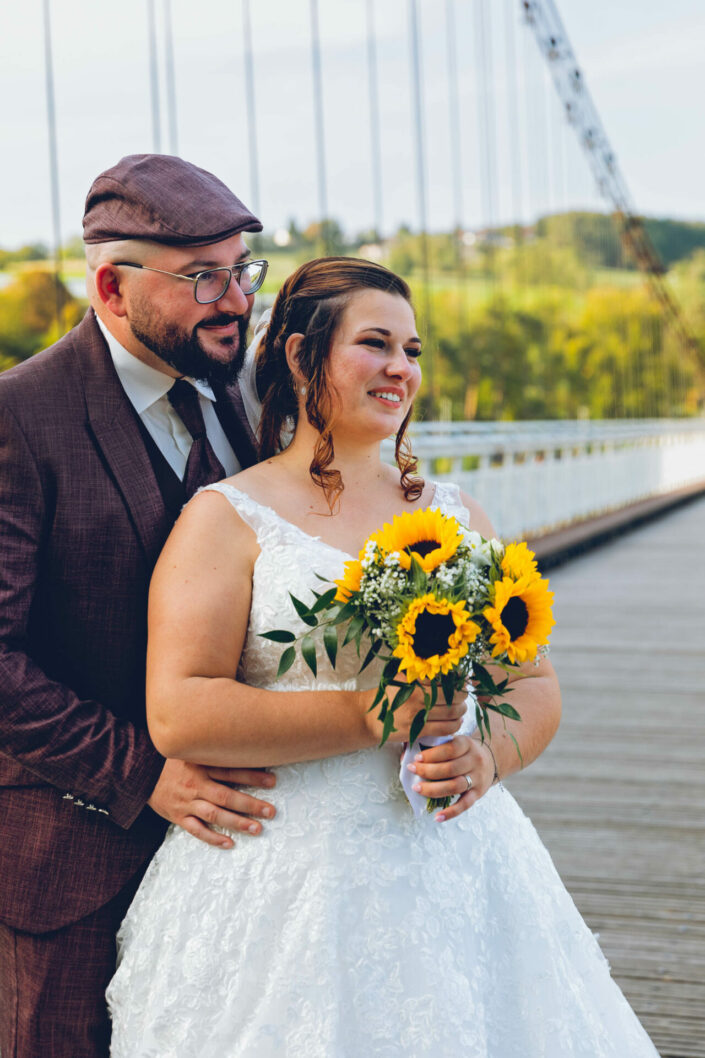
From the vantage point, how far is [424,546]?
4.09 feet

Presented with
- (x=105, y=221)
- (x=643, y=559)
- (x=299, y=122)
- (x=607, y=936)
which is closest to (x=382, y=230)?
(x=299, y=122)

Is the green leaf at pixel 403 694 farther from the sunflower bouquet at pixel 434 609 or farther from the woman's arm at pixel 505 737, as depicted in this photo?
the woman's arm at pixel 505 737

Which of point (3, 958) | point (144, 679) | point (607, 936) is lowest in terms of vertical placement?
point (607, 936)

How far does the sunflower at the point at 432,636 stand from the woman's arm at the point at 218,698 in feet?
0.32

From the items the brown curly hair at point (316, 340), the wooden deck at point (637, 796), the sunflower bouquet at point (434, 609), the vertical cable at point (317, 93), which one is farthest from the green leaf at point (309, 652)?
the vertical cable at point (317, 93)

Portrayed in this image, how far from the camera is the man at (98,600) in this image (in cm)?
133

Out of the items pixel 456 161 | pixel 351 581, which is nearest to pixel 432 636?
pixel 351 581

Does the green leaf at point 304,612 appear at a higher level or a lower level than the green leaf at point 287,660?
higher

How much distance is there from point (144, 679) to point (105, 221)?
0.52 m

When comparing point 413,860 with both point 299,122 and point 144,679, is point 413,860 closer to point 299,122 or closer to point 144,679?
point 144,679

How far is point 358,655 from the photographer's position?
4.42ft

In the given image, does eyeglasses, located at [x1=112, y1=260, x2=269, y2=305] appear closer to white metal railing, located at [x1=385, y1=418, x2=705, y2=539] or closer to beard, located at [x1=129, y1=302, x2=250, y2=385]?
beard, located at [x1=129, y1=302, x2=250, y2=385]

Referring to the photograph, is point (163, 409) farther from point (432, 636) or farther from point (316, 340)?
point (432, 636)

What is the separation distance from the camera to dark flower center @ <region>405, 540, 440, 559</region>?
4.07 ft
